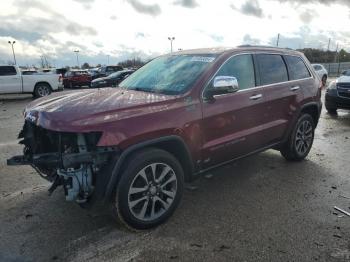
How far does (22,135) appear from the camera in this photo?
4.21m

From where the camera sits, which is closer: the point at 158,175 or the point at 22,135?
the point at 158,175

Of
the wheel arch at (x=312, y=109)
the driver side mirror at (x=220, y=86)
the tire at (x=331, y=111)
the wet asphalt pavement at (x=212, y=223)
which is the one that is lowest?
the wet asphalt pavement at (x=212, y=223)

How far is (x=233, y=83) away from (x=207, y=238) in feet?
5.61

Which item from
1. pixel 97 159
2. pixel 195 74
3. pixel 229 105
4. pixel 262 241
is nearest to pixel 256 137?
pixel 229 105

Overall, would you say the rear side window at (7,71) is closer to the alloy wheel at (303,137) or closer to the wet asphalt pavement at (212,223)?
the wet asphalt pavement at (212,223)

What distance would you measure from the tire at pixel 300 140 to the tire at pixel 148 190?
8.24 feet

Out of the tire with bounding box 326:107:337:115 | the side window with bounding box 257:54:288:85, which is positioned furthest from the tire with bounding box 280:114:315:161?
the tire with bounding box 326:107:337:115

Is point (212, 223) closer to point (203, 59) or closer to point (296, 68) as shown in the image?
point (203, 59)

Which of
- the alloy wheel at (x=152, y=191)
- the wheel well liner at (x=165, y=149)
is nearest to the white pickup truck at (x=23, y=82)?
the wheel well liner at (x=165, y=149)

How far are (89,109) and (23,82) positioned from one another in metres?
16.1

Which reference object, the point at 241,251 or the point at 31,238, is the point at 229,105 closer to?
the point at 241,251

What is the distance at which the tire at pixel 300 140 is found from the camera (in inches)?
224

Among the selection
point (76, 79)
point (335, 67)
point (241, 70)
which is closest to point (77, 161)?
point (241, 70)

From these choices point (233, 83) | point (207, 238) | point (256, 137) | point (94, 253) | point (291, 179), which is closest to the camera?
point (94, 253)
